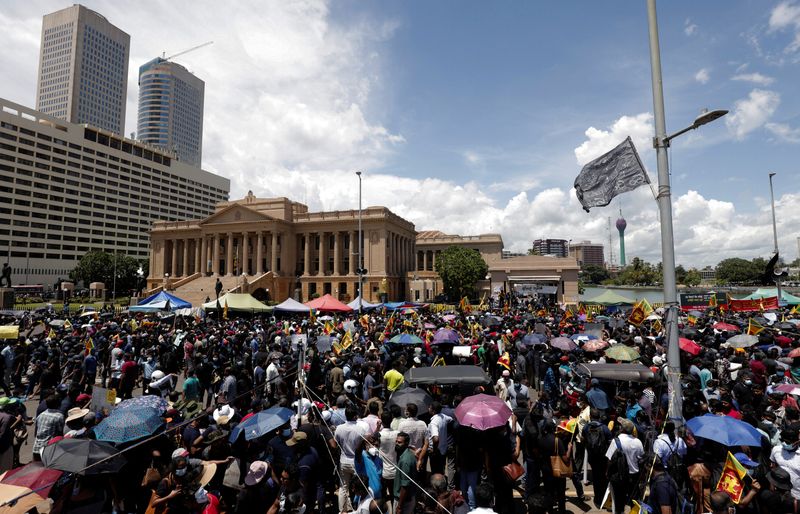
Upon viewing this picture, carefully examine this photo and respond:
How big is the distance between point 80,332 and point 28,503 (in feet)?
59.9

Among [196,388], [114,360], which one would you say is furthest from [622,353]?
[114,360]

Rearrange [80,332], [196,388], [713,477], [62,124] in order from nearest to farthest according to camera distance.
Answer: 1. [713,477]
2. [196,388]
3. [80,332]
4. [62,124]

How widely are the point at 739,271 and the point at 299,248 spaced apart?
113 meters

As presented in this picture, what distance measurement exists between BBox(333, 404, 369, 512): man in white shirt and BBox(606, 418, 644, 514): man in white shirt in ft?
11.7

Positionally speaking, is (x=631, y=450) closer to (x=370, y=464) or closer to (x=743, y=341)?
(x=370, y=464)

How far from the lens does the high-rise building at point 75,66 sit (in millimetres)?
123438

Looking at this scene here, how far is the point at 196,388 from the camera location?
10.4 m

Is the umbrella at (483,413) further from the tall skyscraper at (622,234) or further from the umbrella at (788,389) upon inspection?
the tall skyscraper at (622,234)

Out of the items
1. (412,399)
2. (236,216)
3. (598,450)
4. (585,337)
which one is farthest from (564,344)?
(236,216)

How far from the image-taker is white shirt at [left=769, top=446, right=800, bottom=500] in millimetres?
4879

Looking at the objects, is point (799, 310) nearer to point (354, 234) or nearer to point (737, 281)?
point (354, 234)

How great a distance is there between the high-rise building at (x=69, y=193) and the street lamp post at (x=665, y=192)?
9794cm

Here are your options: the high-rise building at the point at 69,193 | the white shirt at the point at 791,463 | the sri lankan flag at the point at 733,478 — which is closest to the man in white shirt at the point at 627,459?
the sri lankan flag at the point at 733,478

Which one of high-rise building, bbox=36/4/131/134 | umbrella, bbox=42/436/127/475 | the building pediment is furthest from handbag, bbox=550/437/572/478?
high-rise building, bbox=36/4/131/134
